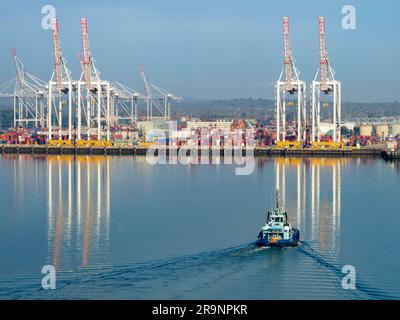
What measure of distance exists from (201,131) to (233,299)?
139 feet

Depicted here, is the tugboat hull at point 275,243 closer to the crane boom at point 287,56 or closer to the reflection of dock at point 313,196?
the reflection of dock at point 313,196

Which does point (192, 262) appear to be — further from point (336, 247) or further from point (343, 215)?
point (343, 215)

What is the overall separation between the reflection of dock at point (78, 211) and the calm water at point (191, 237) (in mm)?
32

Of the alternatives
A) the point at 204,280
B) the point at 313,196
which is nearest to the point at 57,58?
the point at 313,196

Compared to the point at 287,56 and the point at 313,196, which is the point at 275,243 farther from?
the point at 287,56

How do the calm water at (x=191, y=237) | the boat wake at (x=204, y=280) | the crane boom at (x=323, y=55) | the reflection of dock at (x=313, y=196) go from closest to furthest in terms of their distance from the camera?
the boat wake at (x=204, y=280)
the calm water at (x=191, y=237)
the reflection of dock at (x=313, y=196)
the crane boom at (x=323, y=55)

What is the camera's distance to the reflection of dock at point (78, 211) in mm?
14172

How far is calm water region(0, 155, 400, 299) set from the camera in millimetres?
11336

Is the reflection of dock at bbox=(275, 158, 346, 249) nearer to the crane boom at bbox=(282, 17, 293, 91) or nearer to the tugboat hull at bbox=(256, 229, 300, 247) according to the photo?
the tugboat hull at bbox=(256, 229, 300, 247)

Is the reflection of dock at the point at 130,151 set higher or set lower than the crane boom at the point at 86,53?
lower

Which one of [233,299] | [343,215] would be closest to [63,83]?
[343,215]

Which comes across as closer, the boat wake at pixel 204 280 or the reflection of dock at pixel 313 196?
the boat wake at pixel 204 280

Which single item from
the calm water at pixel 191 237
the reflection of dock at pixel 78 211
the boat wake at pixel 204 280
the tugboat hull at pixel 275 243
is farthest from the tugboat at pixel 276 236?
the reflection of dock at pixel 78 211
